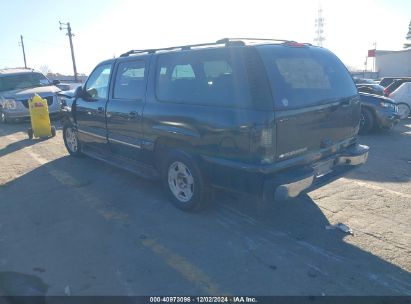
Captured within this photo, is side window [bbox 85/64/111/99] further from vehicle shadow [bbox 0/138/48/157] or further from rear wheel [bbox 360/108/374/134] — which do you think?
rear wheel [bbox 360/108/374/134]

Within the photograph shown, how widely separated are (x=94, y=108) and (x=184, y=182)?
239cm

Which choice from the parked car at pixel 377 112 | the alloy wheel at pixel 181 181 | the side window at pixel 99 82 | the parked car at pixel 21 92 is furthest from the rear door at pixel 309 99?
the parked car at pixel 21 92

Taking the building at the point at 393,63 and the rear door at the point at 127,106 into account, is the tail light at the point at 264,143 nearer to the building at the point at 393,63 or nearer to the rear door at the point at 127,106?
the rear door at the point at 127,106

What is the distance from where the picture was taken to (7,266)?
3406mm

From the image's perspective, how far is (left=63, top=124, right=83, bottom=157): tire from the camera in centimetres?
716

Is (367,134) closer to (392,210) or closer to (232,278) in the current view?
(392,210)

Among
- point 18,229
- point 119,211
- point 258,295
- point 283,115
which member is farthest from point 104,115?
point 258,295

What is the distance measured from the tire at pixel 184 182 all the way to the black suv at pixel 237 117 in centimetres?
1

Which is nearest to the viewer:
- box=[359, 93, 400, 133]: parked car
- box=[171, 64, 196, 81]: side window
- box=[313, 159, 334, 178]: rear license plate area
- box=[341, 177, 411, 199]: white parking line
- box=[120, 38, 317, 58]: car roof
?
box=[120, 38, 317, 58]: car roof

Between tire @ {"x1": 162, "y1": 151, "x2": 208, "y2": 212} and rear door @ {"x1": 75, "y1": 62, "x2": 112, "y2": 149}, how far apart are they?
1.75m

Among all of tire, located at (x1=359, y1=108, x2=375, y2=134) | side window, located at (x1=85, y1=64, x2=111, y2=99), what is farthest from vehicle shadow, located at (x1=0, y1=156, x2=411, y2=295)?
tire, located at (x1=359, y1=108, x2=375, y2=134)

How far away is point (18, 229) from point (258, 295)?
2.96 meters

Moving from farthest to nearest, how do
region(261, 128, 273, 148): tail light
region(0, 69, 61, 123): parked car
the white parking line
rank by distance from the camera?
region(0, 69, 61, 123): parked car → the white parking line → region(261, 128, 273, 148): tail light

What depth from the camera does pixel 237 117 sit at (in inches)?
138
